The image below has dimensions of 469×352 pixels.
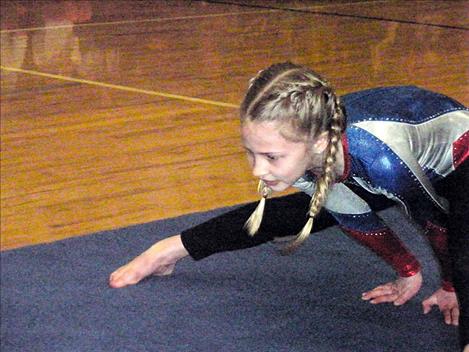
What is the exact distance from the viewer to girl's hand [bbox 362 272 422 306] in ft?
6.94

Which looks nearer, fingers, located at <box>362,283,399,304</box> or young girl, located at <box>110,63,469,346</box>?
young girl, located at <box>110,63,469,346</box>

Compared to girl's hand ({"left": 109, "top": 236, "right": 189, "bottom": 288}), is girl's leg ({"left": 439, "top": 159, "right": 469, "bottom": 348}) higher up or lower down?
higher up

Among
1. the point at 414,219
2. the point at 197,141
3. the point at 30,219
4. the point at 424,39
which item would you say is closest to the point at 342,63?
the point at 424,39

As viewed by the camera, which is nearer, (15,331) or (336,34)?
(15,331)

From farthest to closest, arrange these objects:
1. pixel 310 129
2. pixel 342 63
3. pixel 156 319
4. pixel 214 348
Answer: pixel 342 63
pixel 156 319
pixel 214 348
pixel 310 129

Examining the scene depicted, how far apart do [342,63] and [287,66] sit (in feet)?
10.9

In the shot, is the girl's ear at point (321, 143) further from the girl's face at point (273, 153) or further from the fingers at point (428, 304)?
the fingers at point (428, 304)

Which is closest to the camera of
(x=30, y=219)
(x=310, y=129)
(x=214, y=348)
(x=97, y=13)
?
(x=310, y=129)

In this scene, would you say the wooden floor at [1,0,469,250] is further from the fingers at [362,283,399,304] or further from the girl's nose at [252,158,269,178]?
the girl's nose at [252,158,269,178]

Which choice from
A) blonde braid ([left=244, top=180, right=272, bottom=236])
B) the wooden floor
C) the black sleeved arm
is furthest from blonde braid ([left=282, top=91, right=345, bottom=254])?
the wooden floor

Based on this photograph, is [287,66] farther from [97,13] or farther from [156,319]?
[97,13]

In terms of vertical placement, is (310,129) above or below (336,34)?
above

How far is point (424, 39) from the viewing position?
5.77 metres

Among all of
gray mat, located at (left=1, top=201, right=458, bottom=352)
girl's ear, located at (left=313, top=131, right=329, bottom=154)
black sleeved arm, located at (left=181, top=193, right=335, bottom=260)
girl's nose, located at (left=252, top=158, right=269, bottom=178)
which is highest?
girl's ear, located at (left=313, top=131, right=329, bottom=154)
